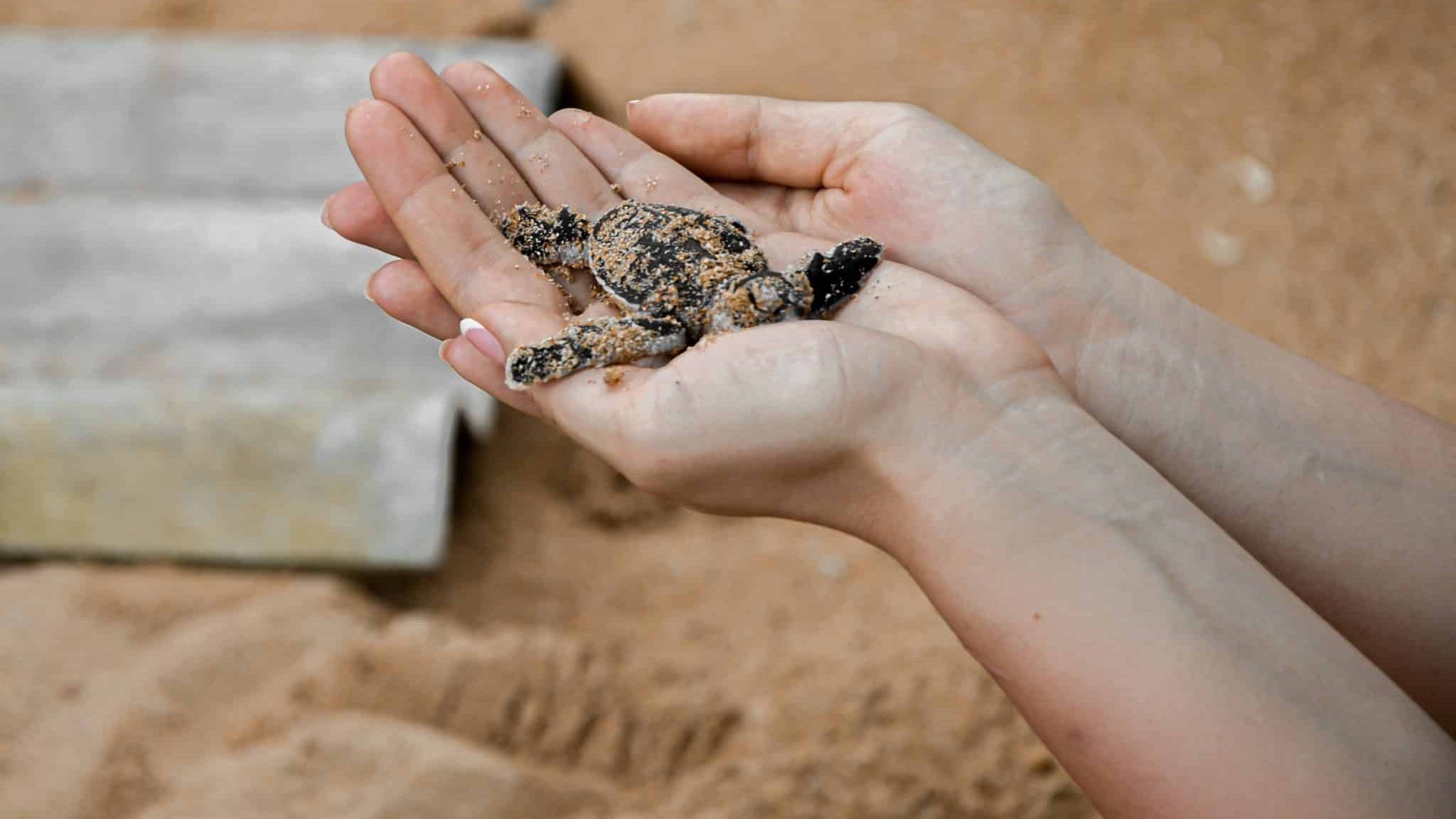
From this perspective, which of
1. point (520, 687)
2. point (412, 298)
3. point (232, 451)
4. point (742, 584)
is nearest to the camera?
point (412, 298)

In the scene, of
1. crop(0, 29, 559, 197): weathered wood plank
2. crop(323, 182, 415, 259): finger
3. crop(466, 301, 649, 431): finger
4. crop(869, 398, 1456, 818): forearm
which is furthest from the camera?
crop(0, 29, 559, 197): weathered wood plank

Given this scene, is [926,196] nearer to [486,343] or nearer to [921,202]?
[921,202]

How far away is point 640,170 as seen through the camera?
2.16 metres

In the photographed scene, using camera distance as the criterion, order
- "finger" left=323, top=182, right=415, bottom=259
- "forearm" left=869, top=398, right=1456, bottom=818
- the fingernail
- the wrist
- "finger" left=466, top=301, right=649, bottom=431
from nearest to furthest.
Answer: "forearm" left=869, top=398, right=1456, bottom=818, the wrist, "finger" left=466, top=301, right=649, bottom=431, the fingernail, "finger" left=323, top=182, right=415, bottom=259

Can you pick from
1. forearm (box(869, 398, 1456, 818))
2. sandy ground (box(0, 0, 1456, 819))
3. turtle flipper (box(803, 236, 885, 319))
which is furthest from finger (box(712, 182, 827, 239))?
sandy ground (box(0, 0, 1456, 819))

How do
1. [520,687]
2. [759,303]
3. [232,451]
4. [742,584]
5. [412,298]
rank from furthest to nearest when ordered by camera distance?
1. [742,584]
2. [232,451]
3. [520,687]
4. [412,298]
5. [759,303]

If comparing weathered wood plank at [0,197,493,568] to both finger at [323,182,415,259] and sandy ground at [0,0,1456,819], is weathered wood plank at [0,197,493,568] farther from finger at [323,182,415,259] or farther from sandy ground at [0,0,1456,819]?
finger at [323,182,415,259]

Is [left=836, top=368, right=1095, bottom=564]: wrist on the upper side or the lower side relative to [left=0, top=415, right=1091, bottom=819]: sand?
upper

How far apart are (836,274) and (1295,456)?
2.49 feet

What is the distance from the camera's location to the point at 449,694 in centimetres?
228

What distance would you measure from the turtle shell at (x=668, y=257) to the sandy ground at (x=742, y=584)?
859 millimetres

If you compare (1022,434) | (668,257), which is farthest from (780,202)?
(1022,434)

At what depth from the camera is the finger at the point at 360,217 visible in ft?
6.28

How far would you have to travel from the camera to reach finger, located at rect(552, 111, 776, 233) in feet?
6.97
